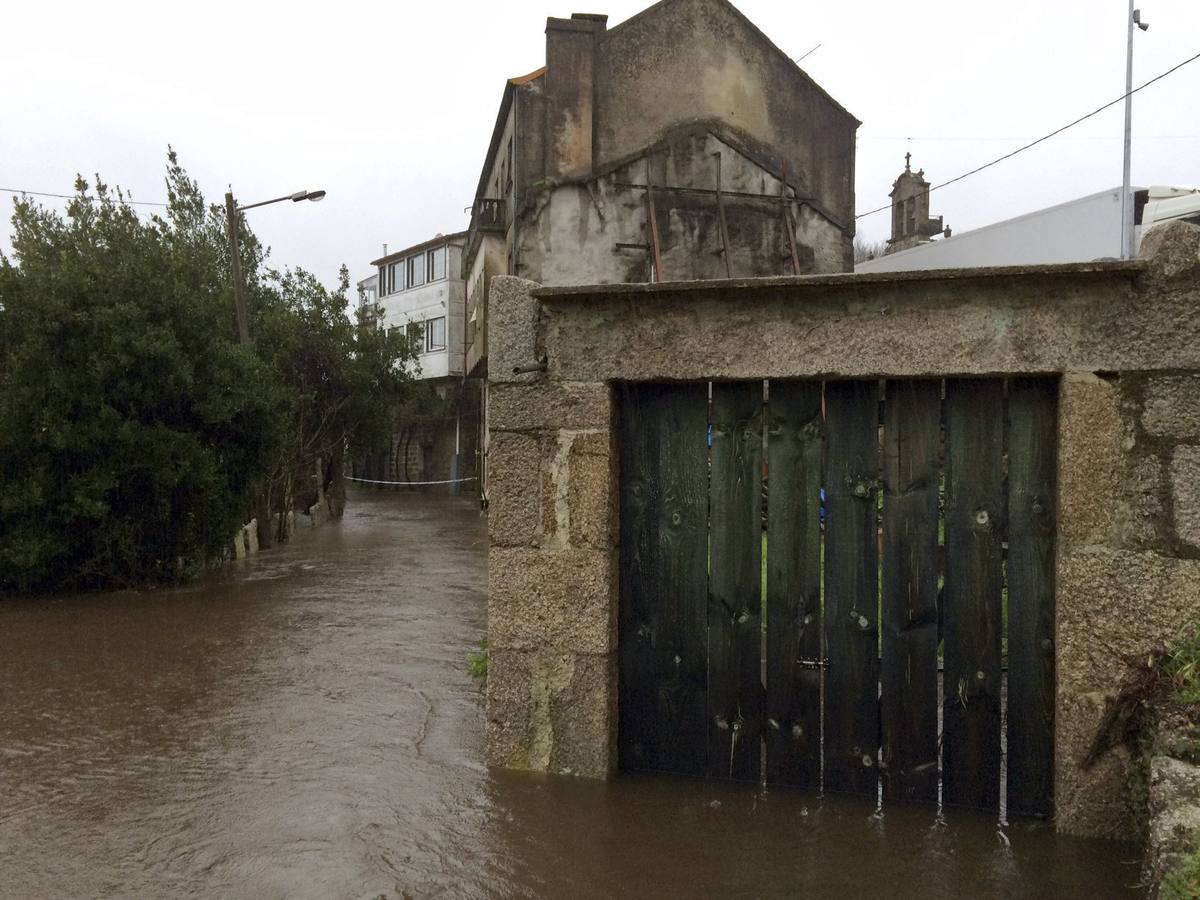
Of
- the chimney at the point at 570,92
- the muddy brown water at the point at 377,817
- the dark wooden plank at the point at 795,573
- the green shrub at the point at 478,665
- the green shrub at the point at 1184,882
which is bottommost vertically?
the muddy brown water at the point at 377,817

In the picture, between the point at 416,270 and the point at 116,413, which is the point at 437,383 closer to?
the point at 416,270

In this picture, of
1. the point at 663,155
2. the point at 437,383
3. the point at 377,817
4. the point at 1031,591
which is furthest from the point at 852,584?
the point at 437,383

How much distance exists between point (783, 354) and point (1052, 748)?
1872 mm

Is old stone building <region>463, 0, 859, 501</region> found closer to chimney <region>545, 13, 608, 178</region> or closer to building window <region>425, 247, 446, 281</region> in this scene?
chimney <region>545, 13, 608, 178</region>

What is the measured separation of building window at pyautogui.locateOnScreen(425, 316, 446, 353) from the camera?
37.4 metres

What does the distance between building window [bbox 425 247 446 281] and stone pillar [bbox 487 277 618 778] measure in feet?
111

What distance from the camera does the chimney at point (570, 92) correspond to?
17.3 m

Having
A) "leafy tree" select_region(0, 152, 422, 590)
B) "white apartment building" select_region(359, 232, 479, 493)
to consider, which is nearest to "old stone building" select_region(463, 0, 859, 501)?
"leafy tree" select_region(0, 152, 422, 590)

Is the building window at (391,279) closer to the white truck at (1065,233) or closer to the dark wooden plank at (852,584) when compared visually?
the white truck at (1065,233)

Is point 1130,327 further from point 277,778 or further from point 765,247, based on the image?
point 765,247

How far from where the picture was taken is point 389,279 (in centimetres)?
4209

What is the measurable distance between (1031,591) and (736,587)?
1176mm

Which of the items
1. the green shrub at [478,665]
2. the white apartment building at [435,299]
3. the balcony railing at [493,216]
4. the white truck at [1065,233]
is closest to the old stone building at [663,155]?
the balcony railing at [493,216]

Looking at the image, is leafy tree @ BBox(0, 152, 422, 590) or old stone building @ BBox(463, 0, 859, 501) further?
old stone building @ BBox(463, 0, 859, 501)
